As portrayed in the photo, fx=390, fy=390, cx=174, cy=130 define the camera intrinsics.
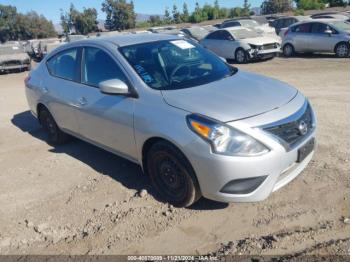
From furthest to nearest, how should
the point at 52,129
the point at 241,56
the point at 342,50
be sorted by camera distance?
1. the point at 241,56
2. the point at 342,50
3. the point at 52,129

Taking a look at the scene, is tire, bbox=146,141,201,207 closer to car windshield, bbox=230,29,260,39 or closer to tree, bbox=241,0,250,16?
car windshield, bbox=230,29,260,39

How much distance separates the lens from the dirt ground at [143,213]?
345 centimetres

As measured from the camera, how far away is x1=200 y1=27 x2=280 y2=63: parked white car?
51.0 feet

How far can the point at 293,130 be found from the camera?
363 centimetres

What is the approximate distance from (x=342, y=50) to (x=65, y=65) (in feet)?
39.5

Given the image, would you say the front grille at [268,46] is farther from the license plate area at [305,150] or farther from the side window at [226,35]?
the license plate area at [305,150]

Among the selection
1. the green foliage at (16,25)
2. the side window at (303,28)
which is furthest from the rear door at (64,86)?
the green foliage at (16,25)

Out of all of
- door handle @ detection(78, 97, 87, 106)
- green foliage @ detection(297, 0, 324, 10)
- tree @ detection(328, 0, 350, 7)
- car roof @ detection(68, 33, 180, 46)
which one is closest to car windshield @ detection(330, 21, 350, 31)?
car roof @ detection(68, 33, 180, 46)

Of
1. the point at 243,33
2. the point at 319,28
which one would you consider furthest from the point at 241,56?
the point at 319,28

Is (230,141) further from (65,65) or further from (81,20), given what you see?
(81,20)

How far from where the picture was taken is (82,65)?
5082 mm

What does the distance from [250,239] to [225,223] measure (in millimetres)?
351

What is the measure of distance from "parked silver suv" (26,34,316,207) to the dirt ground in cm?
31

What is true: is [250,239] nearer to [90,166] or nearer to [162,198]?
[162,198]
